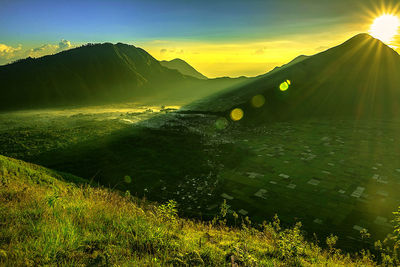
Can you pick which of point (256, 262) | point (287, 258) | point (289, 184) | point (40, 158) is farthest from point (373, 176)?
point (40, 158)

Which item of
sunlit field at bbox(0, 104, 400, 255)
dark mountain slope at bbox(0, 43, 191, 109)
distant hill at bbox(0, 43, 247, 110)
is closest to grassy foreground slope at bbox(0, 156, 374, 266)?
sunlit field at bbox(0, 104, 400, 255)

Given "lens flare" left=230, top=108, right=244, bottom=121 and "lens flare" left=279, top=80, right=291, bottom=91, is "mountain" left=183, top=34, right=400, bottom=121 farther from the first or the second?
"lens flare" left=230, top=108, right=244, bottom=121

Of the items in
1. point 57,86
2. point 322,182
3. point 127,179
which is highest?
point 57,86

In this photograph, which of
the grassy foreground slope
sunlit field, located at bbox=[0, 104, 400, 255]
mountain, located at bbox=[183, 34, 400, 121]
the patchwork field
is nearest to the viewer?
the grassy foreground slope

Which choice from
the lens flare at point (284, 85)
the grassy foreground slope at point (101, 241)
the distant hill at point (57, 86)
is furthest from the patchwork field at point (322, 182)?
the distant hill at point (57, 86)

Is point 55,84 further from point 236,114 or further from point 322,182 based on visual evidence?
point 322,182

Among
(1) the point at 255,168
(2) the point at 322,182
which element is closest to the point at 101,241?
(1) the point at 255,168
